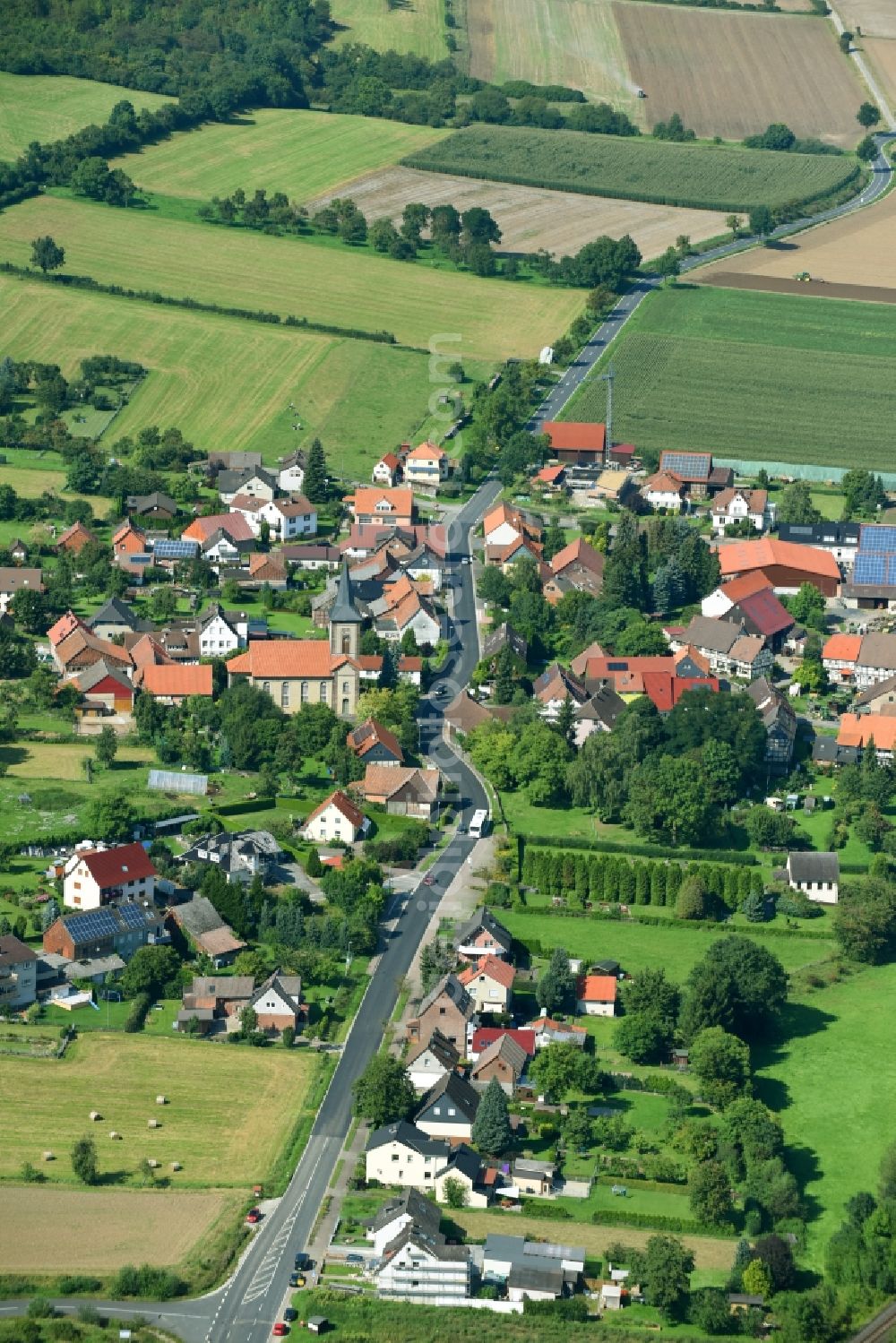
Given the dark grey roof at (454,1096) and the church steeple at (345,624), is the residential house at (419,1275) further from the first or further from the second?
the church steeple at (345,624)

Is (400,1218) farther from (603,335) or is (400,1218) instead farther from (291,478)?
(603,335)

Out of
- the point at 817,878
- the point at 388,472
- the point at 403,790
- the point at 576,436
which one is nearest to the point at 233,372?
the point at 388,472

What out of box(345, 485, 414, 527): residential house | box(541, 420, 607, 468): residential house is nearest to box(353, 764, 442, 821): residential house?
box(345, 485, 414, 527): residential house

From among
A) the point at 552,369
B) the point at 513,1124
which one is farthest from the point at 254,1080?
the point at 552,369

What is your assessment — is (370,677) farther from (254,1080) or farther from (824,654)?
(254,1080)

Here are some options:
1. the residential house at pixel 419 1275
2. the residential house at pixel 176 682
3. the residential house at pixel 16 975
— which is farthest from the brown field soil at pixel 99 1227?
the residential house at pixel 176 682

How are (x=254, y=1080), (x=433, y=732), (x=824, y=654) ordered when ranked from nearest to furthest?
(x=254, y=1080), (x=433, y=732), (x=824, y=654)
